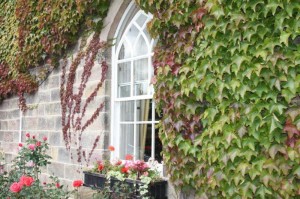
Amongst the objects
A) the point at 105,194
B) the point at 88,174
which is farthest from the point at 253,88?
the point at 88,174

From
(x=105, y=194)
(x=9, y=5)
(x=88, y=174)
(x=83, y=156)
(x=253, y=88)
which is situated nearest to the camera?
(x=253, y=88)

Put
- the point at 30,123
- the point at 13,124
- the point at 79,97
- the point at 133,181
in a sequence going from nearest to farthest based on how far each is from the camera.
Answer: the point at 133,181
the point at 79,97
the point at 30,123
the point at 13,124

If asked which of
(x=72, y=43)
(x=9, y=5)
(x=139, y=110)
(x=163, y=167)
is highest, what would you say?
(x=9, y=5)

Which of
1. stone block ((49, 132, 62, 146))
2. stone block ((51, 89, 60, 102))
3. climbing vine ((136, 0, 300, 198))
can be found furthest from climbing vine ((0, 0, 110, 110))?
climbing vine ((136, 0, 300, 198))

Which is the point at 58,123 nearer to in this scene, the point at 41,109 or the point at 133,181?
the point at 41,109

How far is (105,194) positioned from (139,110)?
3.91 feet

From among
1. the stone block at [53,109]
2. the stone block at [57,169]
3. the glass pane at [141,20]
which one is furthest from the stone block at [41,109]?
the glass pane at [141,20]

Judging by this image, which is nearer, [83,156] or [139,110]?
[139,110]

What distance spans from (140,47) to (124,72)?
0.41m

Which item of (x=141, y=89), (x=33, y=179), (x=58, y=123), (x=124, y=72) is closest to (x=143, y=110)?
(x=141, y=89)

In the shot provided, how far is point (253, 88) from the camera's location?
3.17 m

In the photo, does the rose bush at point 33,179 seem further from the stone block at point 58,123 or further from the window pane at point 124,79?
the window pane at point 124,79

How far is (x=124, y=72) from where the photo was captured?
5.09 meters

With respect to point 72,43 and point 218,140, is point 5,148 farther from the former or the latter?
point 218,140
